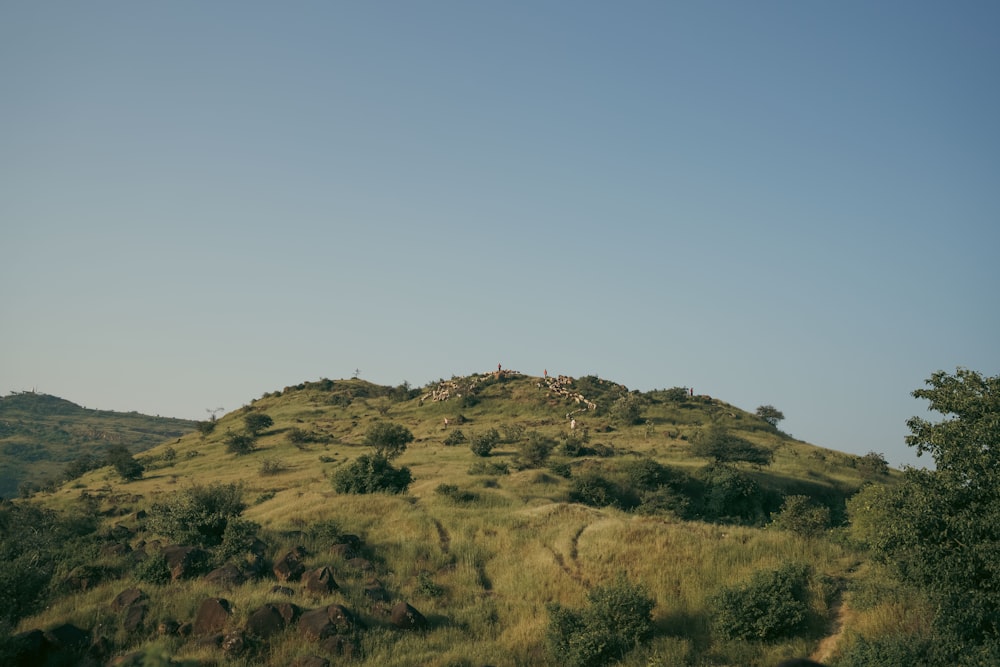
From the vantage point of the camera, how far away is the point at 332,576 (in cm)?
2050

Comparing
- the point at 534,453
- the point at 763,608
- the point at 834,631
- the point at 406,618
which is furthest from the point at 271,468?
the point at 834,631

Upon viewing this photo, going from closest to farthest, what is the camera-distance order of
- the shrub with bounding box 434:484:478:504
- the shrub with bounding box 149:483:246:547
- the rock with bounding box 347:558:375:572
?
the rock with bounding box 347:558:375:572
the shrub with bounding box 149:483:246:547
the shrub with bounding box 434:484:478:504

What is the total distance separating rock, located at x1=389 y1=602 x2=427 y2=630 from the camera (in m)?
18.0

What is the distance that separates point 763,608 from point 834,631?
1.86 meters

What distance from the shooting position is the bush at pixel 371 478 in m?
39.6

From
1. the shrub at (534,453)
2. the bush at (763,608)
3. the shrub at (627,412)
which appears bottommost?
the bush at (763,608)

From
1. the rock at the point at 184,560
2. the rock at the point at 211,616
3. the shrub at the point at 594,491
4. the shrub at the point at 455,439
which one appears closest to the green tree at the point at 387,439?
the shrub at the point at 455,439

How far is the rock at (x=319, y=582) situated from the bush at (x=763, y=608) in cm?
1156

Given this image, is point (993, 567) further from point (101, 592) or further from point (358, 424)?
point (358, 424)

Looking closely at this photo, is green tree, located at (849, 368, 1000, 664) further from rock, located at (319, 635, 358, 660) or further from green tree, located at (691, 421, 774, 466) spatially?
green tree, located at (691, 421, 774, 466)

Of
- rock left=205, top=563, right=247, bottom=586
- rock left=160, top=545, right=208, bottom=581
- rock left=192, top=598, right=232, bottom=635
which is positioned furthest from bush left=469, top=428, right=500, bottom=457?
rock left=192, top=598, right=232, bottom=635

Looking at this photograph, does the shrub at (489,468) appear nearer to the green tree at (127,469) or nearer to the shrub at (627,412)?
the shrub at (627,412)

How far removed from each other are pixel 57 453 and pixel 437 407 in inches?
3965

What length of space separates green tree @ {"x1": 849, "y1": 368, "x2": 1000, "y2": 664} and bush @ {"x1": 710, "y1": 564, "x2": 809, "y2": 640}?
2621 mm
